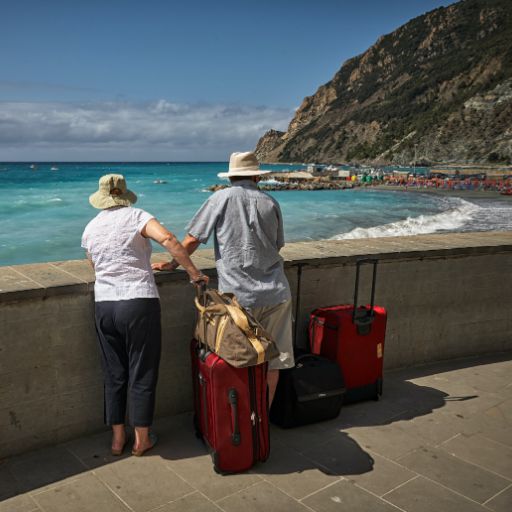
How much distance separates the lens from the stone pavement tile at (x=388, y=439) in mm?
3436

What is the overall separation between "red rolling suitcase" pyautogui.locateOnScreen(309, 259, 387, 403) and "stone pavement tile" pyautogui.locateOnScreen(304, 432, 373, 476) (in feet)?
2.00

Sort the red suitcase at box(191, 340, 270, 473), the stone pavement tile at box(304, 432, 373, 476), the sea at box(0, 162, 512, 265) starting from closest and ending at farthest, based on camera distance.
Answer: the red suitcase at box(191, 340, 270, 473) < the stone pavement tile at box(304, 432, 373, 476) < the sea at box(0, 162, 512, 265)

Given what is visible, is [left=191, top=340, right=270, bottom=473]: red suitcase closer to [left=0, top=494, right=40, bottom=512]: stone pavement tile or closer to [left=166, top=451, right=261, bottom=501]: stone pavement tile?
[left=166, top=451, right=261, bottom=501]: stone pavement tile

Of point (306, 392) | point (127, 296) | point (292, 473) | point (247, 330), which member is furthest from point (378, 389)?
point (127, 296)

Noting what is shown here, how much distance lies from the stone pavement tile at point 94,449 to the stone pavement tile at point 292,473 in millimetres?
843

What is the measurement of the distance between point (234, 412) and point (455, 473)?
1.29 metres

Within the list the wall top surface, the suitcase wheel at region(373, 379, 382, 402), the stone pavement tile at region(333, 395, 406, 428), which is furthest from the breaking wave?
the stone pavement tile at region(333, 395, 406, 428)

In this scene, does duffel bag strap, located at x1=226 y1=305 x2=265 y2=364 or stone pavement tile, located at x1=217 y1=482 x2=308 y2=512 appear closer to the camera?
stone pavement tile, located at x1=217 y1=482 x2=308 y2=512

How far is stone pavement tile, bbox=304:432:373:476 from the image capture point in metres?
3.21

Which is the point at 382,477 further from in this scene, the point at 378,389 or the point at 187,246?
the point at 187,246

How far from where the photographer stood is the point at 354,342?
13.3 ft

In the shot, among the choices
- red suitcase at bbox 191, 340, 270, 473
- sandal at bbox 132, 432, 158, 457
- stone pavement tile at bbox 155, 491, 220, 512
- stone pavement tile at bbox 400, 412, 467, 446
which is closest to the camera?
stone pavement tile at bbox 155, 491, 220, 512

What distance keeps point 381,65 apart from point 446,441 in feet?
659

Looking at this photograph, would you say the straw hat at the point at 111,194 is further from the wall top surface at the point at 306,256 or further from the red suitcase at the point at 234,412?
the red suitcase at the point at 234,412
